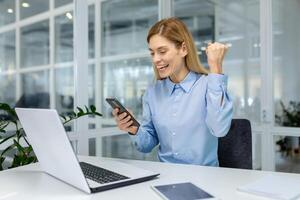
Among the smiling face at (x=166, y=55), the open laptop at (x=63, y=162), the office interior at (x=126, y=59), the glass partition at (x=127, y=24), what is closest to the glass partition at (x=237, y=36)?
the office interior at (x=126, y=59)

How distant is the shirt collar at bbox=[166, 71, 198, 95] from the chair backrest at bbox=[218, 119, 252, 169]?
288 millimetres

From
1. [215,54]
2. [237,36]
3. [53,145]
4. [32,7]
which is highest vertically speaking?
[32,7]

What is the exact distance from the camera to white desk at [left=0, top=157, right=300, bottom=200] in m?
0.94

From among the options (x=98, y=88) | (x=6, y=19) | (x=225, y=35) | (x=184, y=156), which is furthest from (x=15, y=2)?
(x=225, y=35)

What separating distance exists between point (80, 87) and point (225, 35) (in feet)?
5.75

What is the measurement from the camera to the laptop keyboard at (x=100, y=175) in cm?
106

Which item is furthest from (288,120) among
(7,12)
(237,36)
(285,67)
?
(7,12)

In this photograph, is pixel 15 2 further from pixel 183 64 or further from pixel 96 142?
pixel 183 64

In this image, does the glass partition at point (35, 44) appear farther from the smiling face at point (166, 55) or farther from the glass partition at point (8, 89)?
the smiling face at point (166, 55)

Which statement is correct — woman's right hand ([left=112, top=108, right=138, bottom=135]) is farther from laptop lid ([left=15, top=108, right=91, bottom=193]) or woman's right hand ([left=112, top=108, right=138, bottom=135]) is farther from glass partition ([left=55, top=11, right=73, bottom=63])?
glass partition ([left=55, top=11, right=73, bottom=63])

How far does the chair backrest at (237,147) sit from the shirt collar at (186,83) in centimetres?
29

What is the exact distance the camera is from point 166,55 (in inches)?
61.2

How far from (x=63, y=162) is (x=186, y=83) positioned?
30.6 inches

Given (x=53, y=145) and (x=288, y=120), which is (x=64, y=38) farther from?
(x=288, y=120)
